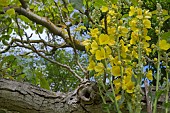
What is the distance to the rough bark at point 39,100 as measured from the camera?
0.89 metres

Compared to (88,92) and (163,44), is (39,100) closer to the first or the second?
(88,92)

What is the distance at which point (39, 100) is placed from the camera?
3.00ft

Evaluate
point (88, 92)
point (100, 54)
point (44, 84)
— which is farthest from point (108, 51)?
point (44, 84)

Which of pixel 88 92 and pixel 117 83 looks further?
pixel 88 92

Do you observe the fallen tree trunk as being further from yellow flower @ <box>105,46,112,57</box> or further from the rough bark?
yellow flower @ <box>105,46,112,57</box>

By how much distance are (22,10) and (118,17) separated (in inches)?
39.6

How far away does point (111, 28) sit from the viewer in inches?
26.1

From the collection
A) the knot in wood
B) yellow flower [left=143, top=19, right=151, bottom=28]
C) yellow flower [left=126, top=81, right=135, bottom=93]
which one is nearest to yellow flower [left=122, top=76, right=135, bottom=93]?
yellow flower [left=126, top=81, right=135, bottom=93]

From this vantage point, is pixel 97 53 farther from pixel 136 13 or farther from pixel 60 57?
pixel 60 57

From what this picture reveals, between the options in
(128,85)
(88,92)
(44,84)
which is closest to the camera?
(128,85)

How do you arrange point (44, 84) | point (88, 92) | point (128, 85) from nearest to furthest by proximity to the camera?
point (128, 85) → point (88, 92) → point (44, 84)

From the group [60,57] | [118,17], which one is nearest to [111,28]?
[118,17]

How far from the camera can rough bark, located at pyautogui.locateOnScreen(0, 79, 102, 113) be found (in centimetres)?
89

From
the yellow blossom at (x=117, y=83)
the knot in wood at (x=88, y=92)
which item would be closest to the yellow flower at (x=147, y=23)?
the yellow blossom at (x=117, y=83)
